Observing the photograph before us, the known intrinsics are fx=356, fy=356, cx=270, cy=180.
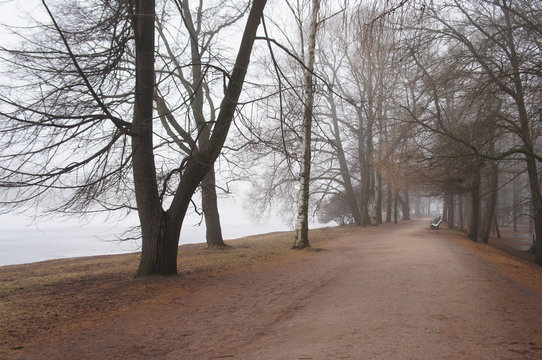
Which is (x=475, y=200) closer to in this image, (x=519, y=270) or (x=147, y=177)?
(x=519, y=270)

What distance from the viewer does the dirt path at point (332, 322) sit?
329 cm

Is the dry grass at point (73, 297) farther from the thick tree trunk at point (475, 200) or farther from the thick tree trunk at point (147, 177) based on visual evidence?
the thick tree trunk at point (475, 200)

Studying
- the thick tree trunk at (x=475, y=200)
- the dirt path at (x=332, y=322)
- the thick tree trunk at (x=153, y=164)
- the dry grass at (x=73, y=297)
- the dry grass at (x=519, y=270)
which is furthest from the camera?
the thick tree trunk at (x=475, y=200)

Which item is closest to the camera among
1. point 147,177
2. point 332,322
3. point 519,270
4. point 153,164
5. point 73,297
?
point 332,322

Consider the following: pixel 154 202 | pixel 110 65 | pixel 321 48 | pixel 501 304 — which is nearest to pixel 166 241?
pixel 154 202

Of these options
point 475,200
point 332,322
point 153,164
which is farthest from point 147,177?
point 475,200

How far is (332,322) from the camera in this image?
4.14 metres

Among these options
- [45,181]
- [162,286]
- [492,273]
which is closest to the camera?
[45,181]

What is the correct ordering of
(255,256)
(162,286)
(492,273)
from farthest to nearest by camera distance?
(255,256) → (492,273) → (162,286)

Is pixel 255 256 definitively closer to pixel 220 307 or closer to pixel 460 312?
pixel 220 307

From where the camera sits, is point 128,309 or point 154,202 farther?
point 154,202

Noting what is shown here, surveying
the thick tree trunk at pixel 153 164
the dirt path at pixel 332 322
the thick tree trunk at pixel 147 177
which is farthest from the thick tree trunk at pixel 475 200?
the thick tree trunk at pixel 147 177

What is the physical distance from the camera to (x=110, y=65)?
6109 millimetres

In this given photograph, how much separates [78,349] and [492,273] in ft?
22.7
